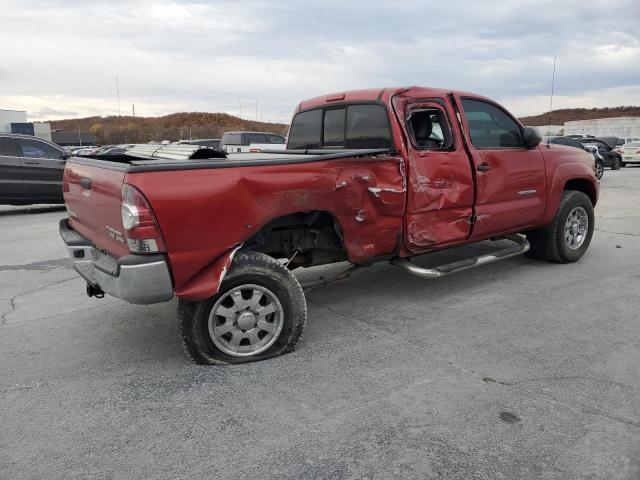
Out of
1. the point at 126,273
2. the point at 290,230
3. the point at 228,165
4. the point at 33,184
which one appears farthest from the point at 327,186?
the point at 33,184

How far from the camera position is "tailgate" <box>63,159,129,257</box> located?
3.31m

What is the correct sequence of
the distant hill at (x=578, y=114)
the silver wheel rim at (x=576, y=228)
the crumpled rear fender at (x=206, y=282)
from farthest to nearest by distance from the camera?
the distant hill at (x=578, y=114) → the silver wheel rim at (x=576, y=228) → the crumpled rear fender at (x=206, y=282)

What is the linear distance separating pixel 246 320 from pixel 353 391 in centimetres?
89

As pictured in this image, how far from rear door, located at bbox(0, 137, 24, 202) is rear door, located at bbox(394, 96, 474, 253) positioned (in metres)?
9.63

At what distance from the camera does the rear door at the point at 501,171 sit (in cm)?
498

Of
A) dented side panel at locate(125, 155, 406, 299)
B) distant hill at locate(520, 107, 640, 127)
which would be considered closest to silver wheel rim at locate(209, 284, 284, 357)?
dented side panel at locate(125, 155, 406, 299)

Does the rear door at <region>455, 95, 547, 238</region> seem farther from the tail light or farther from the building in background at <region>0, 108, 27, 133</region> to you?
the building in background at <region>0, 108, 27, 133</region>

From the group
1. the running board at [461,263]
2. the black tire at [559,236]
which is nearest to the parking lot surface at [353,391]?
the running board at [461,263]

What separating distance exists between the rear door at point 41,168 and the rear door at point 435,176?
30.3ft

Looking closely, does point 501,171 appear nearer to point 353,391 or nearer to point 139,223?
point 353,391

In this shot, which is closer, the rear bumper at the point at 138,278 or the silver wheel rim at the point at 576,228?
the rear bumper at the point at 138,278

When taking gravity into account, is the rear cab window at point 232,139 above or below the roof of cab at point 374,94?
below

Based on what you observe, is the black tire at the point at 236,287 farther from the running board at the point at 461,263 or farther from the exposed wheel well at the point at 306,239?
the running board at the point at 461,263

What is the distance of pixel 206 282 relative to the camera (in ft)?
11.0
